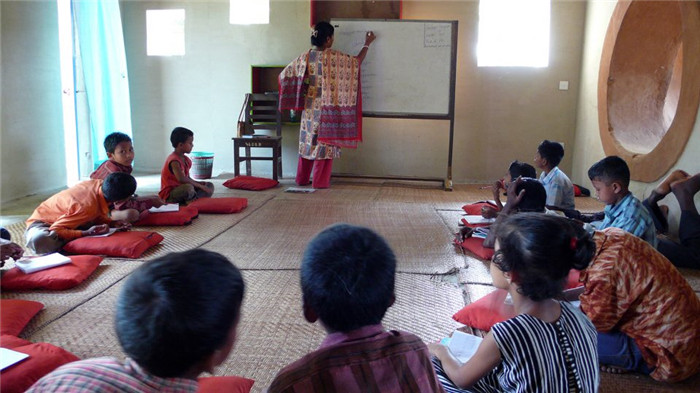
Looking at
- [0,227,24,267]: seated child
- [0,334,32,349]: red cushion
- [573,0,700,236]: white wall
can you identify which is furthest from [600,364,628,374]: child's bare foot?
[573,0,700,236]: white wall

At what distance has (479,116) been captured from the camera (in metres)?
6.19

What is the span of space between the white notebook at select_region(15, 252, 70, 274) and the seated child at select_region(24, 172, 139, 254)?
0.39 meters

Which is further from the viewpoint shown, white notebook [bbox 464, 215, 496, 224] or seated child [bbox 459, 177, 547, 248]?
white notebook [bbox 464, 215, 496, 224]

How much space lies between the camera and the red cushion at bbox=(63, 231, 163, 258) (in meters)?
3.02

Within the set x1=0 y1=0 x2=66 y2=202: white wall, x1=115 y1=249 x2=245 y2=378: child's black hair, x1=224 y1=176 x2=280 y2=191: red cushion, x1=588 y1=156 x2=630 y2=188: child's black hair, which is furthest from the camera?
x1=224 y1=176 x2=280 y2=191: red cushion

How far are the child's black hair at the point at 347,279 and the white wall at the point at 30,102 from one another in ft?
15.1

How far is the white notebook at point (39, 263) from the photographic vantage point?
101 inches

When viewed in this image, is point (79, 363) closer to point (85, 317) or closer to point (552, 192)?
point (85, 317)

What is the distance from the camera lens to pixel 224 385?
1582mm

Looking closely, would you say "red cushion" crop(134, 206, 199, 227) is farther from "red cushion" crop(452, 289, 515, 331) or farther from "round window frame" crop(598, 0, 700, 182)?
"round window frame" crop(598, 0, 700, 182)

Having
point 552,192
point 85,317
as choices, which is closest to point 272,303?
point 85,317

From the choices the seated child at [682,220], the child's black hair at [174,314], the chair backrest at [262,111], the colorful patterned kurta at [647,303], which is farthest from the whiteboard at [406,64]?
the child's black hair at [174,314]

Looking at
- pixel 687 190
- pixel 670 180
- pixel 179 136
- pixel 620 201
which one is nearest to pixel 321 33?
pixel 179 136

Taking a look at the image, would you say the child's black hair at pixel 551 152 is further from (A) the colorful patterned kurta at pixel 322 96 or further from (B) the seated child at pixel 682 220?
(A) the colorful patterned kurta at pixel 322 96
